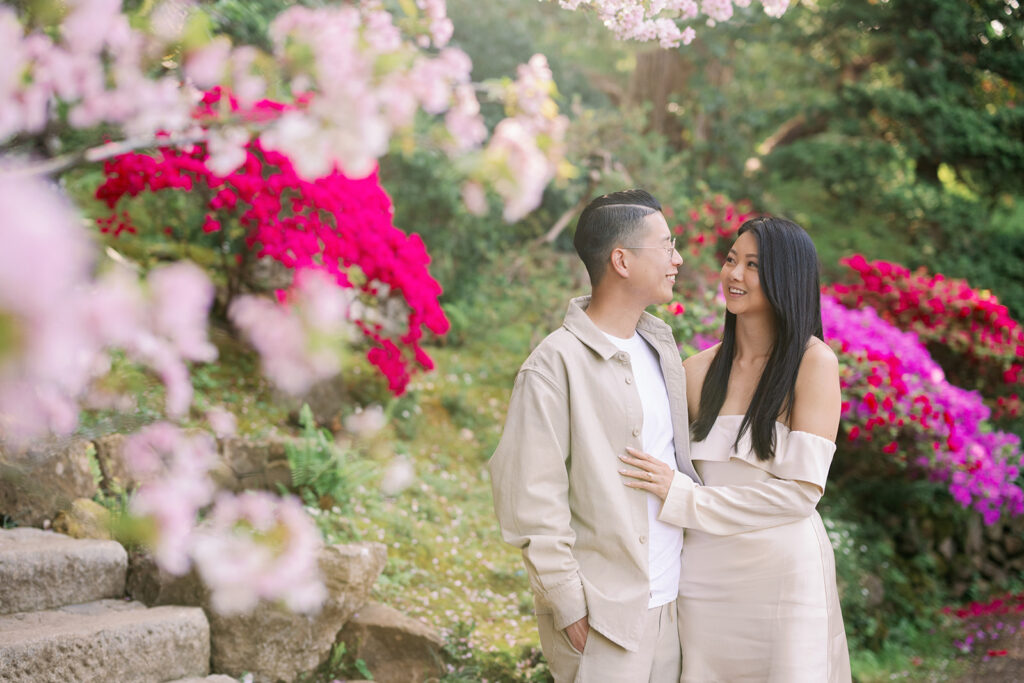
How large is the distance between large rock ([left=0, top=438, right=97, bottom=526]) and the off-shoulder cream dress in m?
2.51

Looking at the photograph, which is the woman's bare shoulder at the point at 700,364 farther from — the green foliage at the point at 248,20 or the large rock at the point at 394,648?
the green foliage at the point at 248,20

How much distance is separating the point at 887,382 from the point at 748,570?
3.02 metres

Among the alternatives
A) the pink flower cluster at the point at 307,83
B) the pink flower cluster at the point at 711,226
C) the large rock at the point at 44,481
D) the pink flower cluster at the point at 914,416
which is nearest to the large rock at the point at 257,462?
the large rock at the point at 44,481

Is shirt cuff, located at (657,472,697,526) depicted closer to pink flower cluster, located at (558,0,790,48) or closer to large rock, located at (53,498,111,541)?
pink flower cluster, located at (558,0,790,48)

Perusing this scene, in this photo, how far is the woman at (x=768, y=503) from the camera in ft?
7.66

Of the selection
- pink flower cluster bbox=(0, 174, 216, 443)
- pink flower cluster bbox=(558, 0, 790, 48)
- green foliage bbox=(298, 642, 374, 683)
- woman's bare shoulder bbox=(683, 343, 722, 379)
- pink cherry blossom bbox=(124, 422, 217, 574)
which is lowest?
green foliage bbox=(298, 642, 374, 683)

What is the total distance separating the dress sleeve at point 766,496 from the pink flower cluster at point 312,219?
2.68 metres

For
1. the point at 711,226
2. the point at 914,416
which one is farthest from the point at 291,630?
the point at 711,226

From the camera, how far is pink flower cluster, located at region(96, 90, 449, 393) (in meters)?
4.31

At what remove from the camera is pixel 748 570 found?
7.82 feet

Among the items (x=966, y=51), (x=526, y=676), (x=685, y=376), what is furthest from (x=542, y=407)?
(x=966, y=51)

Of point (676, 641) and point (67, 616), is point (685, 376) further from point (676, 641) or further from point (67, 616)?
point (67, 616)

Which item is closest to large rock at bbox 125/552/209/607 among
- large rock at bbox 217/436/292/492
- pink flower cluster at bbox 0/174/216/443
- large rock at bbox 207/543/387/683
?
large rock at bbox 207/543/387/683

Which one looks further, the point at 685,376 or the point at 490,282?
the point at 490,282
